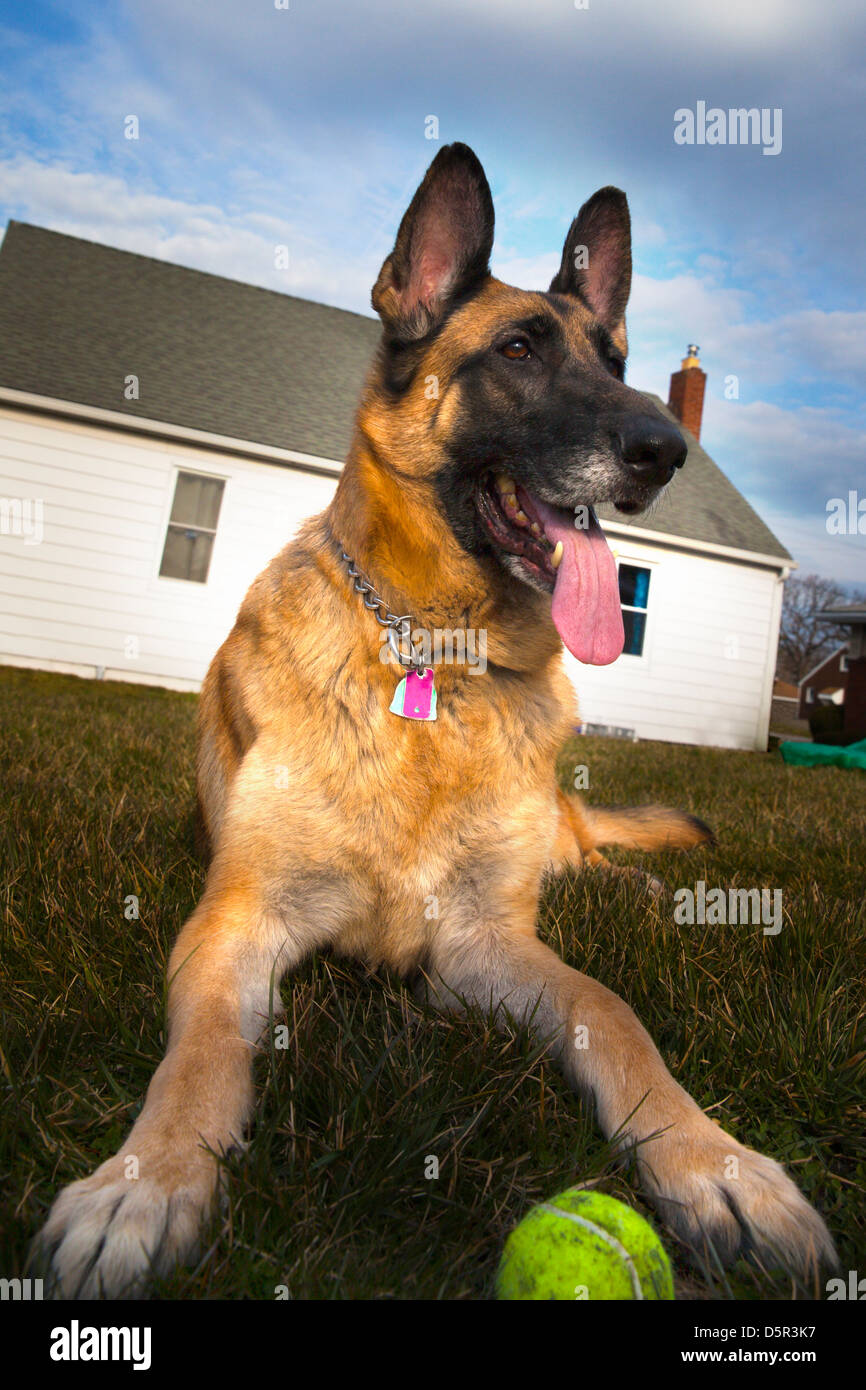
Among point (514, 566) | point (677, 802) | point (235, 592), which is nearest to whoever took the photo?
point (514, 566)

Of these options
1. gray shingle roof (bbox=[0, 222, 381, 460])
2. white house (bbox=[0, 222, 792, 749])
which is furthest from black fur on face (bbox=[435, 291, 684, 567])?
gray shingle roof (bbox=[0, 222, 381, 460])

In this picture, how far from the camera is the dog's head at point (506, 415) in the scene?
2584 mm

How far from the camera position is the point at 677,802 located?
6.23 meters

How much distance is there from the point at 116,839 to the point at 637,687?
13.6 metres

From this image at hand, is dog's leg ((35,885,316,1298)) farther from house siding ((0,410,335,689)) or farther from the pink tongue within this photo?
house siding ((0,410,335,689))

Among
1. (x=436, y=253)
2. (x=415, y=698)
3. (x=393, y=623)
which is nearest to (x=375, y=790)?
(x=415, y=698)

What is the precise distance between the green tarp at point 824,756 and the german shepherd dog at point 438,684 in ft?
33.2

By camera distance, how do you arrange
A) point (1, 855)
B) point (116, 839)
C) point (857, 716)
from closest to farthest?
point (1, 855) < point (116, 839) < point (857, 716)

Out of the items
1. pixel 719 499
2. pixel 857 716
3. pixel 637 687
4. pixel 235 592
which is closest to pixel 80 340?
pixel 235 592

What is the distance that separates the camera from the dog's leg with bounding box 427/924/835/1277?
5.02 feet

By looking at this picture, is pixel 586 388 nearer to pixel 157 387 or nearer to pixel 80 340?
pixel 157 387

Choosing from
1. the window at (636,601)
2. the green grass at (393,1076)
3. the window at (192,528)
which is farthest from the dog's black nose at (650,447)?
the window at (636,601)

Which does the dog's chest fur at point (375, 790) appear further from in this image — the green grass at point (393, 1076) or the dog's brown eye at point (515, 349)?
the dog's brown eye at point (515, 349)

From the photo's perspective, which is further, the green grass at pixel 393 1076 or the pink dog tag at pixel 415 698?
the pink dog tag at pixel 415 698
